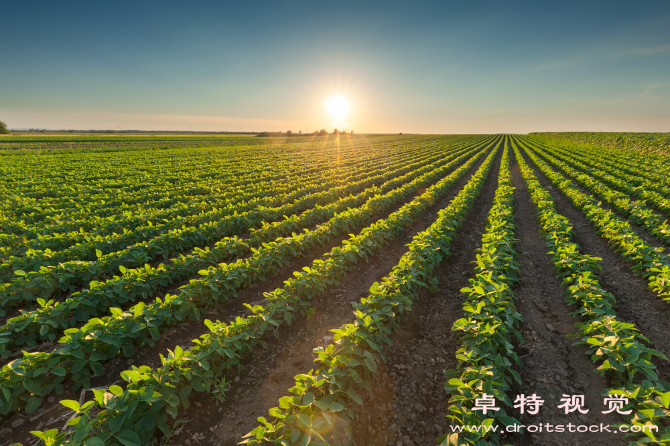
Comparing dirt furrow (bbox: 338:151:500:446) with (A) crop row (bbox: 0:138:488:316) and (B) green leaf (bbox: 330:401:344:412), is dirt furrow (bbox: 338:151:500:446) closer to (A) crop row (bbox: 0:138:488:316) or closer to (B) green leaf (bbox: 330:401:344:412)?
(B) green leaf (bbox: 330:401:344:412)

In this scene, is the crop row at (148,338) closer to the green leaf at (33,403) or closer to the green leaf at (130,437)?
the green leaf at (33,403)

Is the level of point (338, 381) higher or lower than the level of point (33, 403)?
higher

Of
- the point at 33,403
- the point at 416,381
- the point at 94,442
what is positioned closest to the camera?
the point at 94,442

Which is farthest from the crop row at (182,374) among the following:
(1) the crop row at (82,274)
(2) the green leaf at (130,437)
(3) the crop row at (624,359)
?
(3) the crop row at (624,359)

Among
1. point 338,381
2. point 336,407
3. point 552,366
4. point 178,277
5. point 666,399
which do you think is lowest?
point 552,366

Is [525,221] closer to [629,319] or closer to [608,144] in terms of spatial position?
[629,319]

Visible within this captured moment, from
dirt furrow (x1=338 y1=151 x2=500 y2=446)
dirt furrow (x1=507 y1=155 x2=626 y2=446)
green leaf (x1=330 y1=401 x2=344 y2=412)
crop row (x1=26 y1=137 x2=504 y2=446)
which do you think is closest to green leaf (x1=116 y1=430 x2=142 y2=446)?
crop row (x1=26 y1=137 x2=504 y2=446)

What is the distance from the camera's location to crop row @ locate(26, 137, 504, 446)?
111 inches

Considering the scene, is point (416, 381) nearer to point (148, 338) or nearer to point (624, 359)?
point (624, 359)

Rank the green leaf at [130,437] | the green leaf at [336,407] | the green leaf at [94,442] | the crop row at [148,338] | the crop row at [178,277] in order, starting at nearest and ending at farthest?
the green leaf at [94,442], the green leaf at [130,437], the green leaf at [336,407], the crop row at [148,338], the crop row at [178,277]

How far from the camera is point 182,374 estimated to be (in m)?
3.58

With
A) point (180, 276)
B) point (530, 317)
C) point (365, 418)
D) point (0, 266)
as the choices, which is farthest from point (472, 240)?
point (0, 266)

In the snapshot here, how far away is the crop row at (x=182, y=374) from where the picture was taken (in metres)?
2.82

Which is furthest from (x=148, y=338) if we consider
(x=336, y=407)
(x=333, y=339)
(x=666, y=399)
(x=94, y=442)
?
(x=666, y=399)
